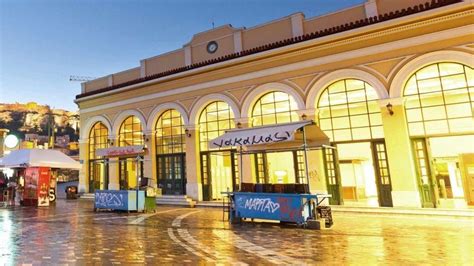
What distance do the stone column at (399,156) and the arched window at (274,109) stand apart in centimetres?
381

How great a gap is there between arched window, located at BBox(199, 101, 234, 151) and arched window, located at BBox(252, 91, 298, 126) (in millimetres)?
1472

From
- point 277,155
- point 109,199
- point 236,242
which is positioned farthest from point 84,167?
point 236,242

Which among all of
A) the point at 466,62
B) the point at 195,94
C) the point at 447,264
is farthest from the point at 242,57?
the point at 447,264

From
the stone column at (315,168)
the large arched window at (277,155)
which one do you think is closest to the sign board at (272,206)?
the stone column at (315,168)

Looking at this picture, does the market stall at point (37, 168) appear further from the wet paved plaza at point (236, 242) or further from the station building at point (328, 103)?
the wet paved plaza at point (236, 242)

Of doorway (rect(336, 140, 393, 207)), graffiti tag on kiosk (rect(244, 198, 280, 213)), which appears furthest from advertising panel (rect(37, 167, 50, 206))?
doorway (rect(336, 140, 393, 207))

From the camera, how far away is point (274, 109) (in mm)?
14148

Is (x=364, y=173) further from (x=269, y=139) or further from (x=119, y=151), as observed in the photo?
(x=119, y=151)

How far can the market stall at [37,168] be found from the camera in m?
15.3

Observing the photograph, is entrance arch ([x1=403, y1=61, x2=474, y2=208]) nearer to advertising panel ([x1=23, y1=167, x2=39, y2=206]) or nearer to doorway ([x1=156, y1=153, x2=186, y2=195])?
doorway ([x1=156, y1=153, x2=186, y2=195])

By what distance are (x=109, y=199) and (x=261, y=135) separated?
785 centimetres

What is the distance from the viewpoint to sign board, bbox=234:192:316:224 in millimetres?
8391

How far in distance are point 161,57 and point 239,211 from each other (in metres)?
12.0

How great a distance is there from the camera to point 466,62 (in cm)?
1030
